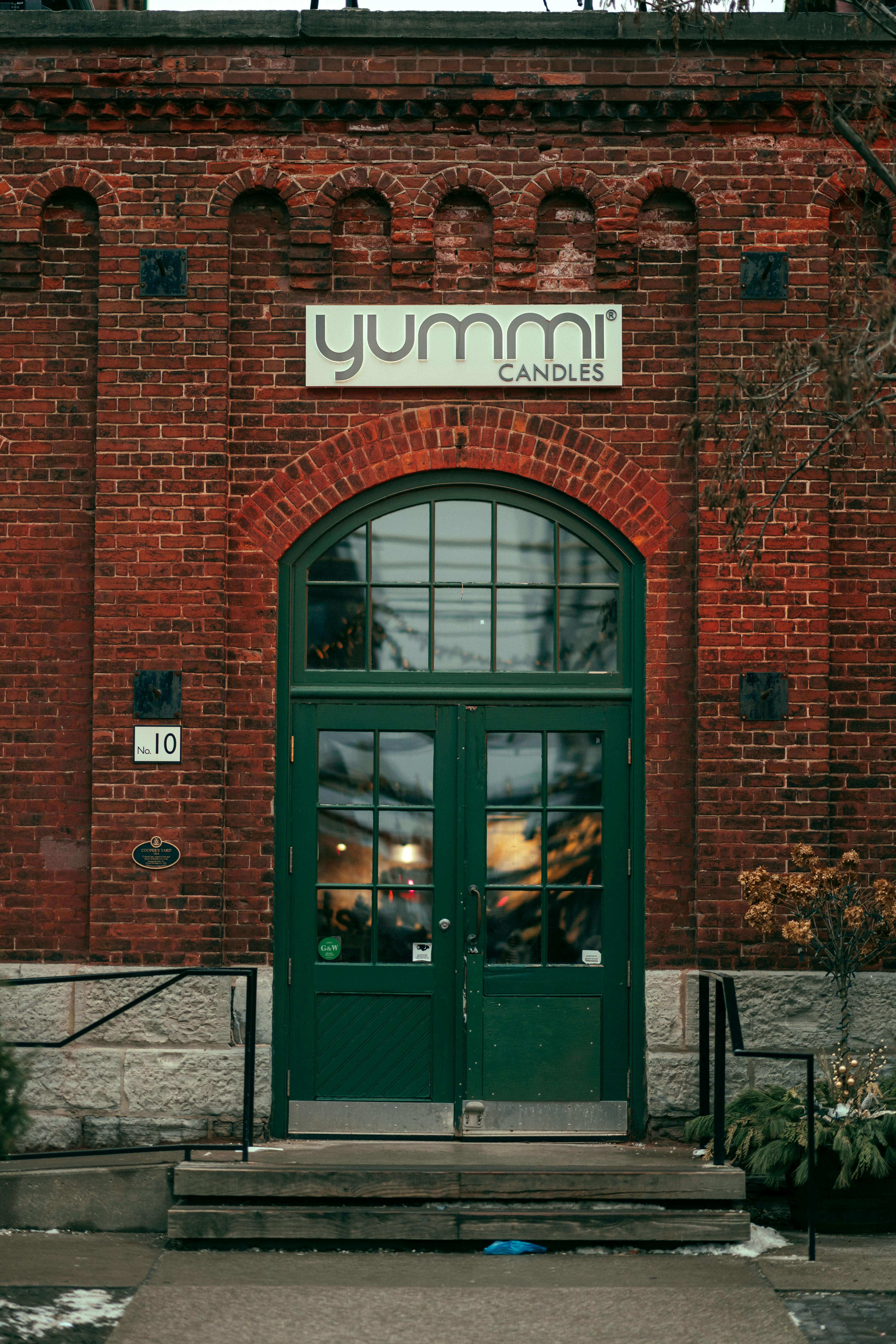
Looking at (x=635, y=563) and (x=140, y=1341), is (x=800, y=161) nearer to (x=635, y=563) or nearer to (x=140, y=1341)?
(x=635, y=563)

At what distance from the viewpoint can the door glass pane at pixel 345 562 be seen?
8.02 meters

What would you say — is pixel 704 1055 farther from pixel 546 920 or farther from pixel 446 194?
pixel 446 194

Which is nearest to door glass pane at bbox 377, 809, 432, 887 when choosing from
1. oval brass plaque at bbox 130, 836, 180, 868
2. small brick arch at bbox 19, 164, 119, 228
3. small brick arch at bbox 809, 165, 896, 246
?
oval brass plaque at bbox 130, 836, 180, 868

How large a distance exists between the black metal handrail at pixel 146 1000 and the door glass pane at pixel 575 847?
1845 millimetres

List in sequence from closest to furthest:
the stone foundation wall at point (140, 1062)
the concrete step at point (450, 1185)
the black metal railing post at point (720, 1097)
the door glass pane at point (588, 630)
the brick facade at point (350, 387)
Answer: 1. the concrete step at point (450, 1185)
2. the black metal railing post at point (720, 1097)
3. the stone foundation wall at point (140, 1062)
4. the brick facade at point (350, 387)
5. the door glass pane at point (588, 630)

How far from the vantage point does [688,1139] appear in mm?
7414

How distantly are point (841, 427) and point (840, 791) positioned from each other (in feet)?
9.16

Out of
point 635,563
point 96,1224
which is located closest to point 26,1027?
point 96,1224

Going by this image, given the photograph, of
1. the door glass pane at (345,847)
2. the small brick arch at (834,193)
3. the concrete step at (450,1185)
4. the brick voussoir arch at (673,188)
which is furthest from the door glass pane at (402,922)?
the small brick arch at (834,193)

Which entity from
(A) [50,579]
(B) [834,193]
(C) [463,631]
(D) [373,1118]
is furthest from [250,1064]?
(B) [834,193]

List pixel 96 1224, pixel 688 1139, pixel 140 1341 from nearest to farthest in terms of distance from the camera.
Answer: pixel 140 1341 < pixel 96 1224 < pixel 688 1139

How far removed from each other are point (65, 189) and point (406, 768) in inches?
157

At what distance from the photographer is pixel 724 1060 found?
7.07 m

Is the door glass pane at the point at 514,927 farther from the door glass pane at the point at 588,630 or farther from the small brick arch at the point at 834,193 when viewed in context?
the small brick arch at the point at 834,193
